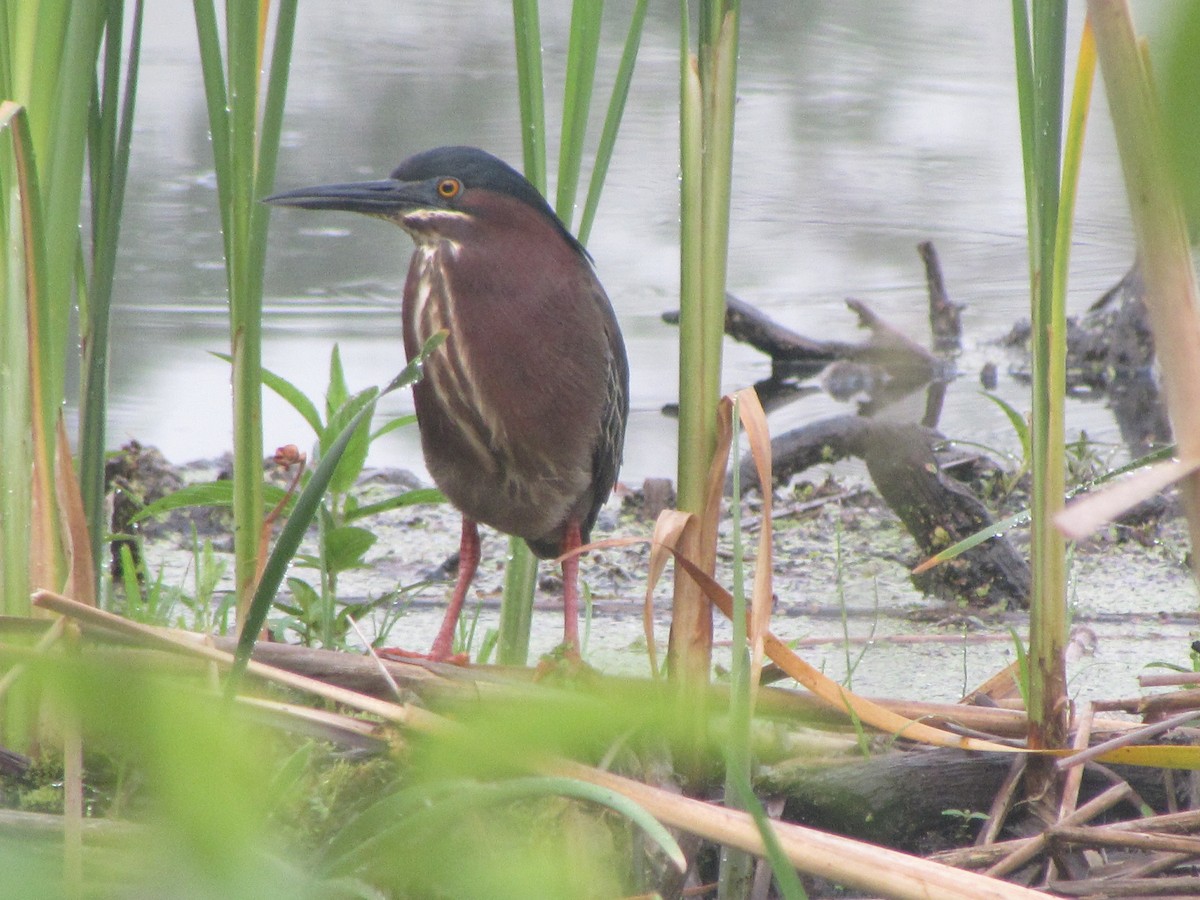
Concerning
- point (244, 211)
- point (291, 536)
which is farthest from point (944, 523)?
point (291, 536)

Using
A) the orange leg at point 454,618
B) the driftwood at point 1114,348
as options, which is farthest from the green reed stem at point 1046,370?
the driftwood at point 1114,348

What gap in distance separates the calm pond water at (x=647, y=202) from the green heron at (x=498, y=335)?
124cm

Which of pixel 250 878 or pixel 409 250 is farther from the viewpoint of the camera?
pixel 409 250

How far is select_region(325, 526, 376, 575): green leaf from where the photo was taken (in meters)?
2.42

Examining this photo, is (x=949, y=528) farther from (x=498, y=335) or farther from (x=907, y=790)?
(x=907, y=790)

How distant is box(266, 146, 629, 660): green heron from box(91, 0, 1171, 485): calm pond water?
1239 millimetres

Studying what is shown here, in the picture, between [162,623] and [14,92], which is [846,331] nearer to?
[162,623]

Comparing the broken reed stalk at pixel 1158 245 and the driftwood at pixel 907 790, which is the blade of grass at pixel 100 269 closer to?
the driftwood at pixel 907 790

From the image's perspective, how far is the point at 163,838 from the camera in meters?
0.43

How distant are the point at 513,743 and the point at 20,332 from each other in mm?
1517

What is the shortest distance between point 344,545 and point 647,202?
5.99 meters

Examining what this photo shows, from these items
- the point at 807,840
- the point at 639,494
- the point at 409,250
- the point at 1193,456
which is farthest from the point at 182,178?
the point at 1193,456

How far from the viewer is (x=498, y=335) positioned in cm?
250

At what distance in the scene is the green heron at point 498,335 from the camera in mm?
2510
